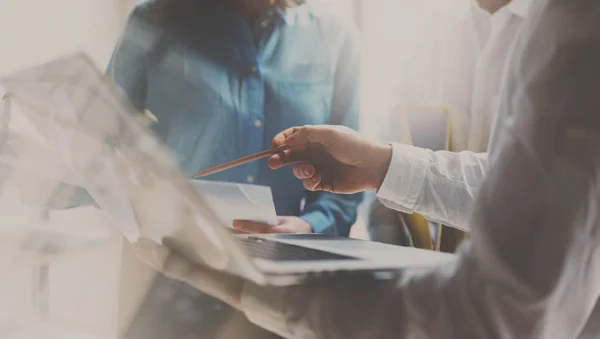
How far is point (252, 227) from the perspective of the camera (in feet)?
2.28

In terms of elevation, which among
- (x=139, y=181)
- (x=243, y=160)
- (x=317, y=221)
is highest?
(x=139, y=181)

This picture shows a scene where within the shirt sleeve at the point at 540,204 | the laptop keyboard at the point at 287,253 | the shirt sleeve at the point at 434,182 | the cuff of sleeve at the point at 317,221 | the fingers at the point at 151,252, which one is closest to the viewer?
the shirt sleeve at the point at 540,204

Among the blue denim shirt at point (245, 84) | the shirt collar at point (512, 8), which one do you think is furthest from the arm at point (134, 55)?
the shirt collar at point (512, 8)

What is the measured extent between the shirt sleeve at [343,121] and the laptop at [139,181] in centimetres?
→ 25

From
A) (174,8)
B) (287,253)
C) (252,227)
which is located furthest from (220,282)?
(174,8)

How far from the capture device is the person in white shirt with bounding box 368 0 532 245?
691mm

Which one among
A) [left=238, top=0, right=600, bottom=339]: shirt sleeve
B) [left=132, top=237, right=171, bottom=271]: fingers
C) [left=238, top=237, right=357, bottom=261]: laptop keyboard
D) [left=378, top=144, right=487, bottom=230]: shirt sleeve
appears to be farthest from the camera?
[left=378, top=144, right=487, bottom=230]: shirt sleeve

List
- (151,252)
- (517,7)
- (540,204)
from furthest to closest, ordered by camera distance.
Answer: (517,7)
(151,252)
(540,204)

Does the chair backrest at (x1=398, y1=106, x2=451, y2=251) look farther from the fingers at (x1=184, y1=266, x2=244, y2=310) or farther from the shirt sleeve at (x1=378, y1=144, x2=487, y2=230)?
the fingers at (x1=184, y1=266, x2=244, y2=310)

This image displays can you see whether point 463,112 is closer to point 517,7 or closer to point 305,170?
point 517,7

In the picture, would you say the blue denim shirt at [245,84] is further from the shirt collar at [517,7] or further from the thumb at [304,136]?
the shirt collar at [517,7]

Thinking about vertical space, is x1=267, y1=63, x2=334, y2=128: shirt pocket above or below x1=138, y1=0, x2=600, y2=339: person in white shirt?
below

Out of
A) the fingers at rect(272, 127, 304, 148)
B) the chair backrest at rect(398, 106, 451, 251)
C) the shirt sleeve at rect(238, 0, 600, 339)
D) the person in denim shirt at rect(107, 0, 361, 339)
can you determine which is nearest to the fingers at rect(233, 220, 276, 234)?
the person in denim shirt at rect(107, 0, 361, 339)

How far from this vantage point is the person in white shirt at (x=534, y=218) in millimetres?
294
